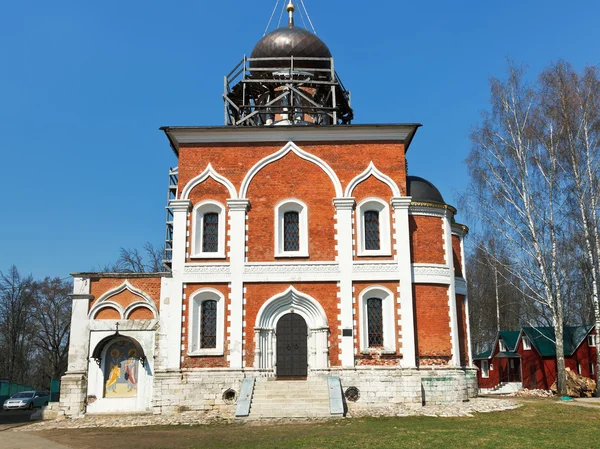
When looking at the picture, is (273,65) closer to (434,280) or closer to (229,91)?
(229,91)

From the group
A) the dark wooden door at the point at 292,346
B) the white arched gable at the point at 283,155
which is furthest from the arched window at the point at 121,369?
the white arched gable at the point at 283,155

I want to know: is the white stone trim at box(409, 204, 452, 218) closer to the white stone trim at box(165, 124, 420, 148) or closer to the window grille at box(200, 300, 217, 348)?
the white stone trim at box(165, 124, 420, 148)

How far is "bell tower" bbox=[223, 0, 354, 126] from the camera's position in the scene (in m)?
23.8

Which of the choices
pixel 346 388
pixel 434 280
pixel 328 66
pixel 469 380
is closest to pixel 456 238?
pixel 434 280

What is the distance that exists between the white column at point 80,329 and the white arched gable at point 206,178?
4.58 metres

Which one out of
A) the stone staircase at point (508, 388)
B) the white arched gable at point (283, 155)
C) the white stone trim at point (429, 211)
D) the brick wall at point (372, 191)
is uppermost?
the white arched gable at point (283, 155)

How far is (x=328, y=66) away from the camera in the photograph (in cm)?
2566

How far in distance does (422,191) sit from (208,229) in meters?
7.72

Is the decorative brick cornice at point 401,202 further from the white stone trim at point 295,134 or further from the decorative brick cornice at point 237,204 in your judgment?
the decorative brick cornice at point 237,204

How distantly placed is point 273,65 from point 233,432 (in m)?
15.8

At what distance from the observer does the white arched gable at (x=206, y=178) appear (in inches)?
832

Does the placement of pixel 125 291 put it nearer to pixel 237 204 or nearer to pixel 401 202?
pixel 237 204

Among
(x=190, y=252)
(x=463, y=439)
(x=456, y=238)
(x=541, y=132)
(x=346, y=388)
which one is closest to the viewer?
(x=463, y=439)

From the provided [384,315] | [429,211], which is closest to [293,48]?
[429,211]
